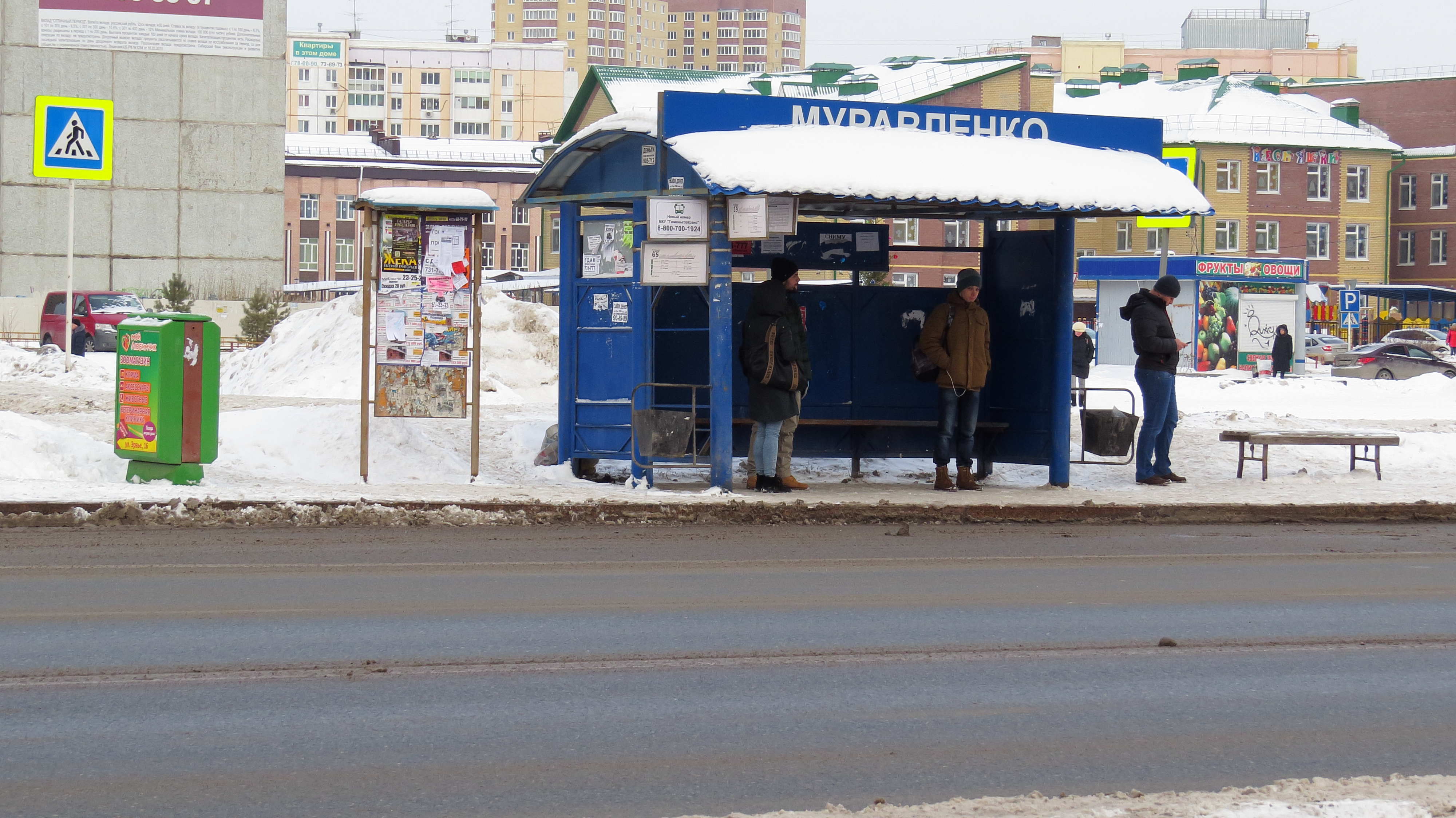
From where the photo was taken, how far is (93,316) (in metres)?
38.4

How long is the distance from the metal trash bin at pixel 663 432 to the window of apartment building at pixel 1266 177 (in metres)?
66.4

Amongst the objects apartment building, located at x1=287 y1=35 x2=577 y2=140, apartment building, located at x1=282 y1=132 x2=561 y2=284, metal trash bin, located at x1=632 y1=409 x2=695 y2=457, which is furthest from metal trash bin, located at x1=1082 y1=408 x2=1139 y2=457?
apartment building, located at x1=287 y1=35 x2=577 y2=140

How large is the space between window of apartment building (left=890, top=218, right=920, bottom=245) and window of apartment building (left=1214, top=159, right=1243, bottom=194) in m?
14.6

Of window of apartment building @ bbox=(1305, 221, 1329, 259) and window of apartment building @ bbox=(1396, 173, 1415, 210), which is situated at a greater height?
window of apartment building @ bbox=(1396, 173, 1415, 210)

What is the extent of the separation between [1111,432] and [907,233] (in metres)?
58.9

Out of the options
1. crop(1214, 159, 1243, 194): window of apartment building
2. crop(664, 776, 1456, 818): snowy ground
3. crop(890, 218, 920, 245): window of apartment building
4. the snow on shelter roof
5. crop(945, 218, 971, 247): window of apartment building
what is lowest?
crop(664, 776, 1456, 818): snowy ground

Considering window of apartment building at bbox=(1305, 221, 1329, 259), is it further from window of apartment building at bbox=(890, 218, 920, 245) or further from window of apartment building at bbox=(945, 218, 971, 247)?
window of apartment building at bbox=(945, 218, 971, 247)

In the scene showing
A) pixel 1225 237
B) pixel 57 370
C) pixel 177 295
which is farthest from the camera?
pixel 1225 237

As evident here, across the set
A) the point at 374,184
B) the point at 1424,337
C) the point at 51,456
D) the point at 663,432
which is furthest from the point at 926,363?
the point at 374,184

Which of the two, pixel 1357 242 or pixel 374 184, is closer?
pixel 1357 242

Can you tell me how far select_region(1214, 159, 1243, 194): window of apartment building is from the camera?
2859 inches

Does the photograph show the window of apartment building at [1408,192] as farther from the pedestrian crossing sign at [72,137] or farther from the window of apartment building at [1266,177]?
the pedestrian crossing sign at [72,137]

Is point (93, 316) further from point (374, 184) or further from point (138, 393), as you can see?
point (374, 184)

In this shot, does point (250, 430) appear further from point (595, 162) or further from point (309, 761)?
point (309, 761)
